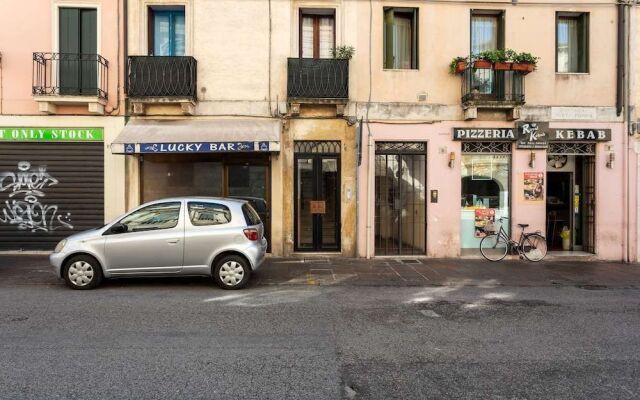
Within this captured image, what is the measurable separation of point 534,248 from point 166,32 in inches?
443

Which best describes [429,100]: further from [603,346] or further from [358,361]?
[358,361]

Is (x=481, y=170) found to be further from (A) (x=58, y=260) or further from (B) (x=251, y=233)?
(A) (x=58, y=260)

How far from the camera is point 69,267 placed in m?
8.12

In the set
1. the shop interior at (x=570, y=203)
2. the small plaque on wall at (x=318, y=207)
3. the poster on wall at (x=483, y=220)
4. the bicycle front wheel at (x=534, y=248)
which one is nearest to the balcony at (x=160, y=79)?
the small plaque on wall at (x=318, y=207)

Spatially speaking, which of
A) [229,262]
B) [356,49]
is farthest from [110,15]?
[229,262]

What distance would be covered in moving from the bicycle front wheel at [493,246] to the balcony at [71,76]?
10467mm

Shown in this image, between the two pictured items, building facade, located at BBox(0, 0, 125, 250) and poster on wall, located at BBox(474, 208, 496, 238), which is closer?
building facade, located at BBox(0, 0, 125, 250)

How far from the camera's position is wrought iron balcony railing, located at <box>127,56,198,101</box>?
11.7 meters

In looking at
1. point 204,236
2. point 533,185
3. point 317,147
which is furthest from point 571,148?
point 204,236

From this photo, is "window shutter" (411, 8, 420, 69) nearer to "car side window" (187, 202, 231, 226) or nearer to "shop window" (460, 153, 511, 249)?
"shop window" (460, 153, 511, 249)

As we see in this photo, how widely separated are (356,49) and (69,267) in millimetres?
8426

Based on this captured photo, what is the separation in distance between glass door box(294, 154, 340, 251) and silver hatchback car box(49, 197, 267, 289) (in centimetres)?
404

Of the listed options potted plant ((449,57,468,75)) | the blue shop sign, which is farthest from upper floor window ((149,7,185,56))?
potted plant ((449,57,468,75))

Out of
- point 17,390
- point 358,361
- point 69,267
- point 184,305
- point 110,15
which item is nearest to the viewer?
point 17,390
